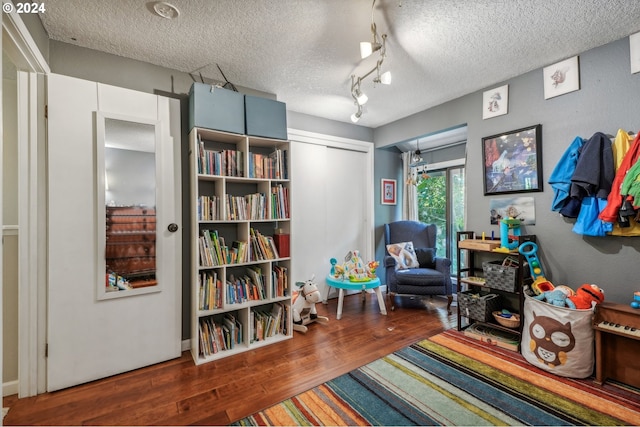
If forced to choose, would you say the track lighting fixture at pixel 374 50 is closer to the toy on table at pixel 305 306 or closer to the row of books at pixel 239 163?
the row of books at pixel 239 163

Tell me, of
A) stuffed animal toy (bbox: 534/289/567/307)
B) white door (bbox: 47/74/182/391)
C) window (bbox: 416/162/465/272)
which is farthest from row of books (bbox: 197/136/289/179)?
window (bbox: 416/162/465/272)

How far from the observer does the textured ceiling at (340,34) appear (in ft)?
6.05

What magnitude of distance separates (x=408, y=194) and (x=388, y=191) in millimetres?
329

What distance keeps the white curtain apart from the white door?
3.23 meters

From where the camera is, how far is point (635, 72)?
2.11 m

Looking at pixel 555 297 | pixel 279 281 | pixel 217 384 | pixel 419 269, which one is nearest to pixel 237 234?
pixel 279 281

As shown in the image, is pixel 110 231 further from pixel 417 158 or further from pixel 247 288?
pixel 417 158

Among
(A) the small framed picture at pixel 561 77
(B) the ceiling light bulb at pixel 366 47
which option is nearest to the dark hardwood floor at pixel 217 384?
(B) the ceiling light bulb at pixel 366 47

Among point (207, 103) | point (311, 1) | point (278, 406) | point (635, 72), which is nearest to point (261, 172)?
point (207, 103)

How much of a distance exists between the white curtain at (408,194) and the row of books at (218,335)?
9.70ft

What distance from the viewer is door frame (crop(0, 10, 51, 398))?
190 centimetres

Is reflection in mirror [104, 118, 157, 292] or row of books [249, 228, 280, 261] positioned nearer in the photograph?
reflection in mirror [104, 118, 157, 292]

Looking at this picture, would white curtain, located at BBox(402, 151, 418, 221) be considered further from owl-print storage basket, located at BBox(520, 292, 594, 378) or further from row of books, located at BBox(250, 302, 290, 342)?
row of books, located at BBox(250, 302, 290, 342)

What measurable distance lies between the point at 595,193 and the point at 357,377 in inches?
86.6
